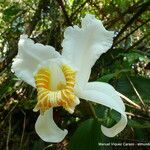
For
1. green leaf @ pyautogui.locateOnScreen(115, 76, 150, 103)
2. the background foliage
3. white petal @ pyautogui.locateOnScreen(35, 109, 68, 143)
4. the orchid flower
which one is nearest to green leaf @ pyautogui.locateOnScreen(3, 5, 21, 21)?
the background foliage

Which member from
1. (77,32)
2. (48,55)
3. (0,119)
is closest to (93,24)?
(77,32)

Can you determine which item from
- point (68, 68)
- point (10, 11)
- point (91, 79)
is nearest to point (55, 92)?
point (68, 68)

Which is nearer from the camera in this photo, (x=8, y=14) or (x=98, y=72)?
(x=98, y=72)

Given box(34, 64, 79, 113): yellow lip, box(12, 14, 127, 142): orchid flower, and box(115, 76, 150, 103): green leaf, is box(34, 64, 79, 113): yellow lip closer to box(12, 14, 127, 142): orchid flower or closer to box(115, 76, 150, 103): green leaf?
box(12, 14, 127, 142): orchid flower

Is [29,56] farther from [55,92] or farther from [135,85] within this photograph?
[135,85]

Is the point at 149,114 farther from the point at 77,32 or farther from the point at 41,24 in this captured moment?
the point at 41,24
